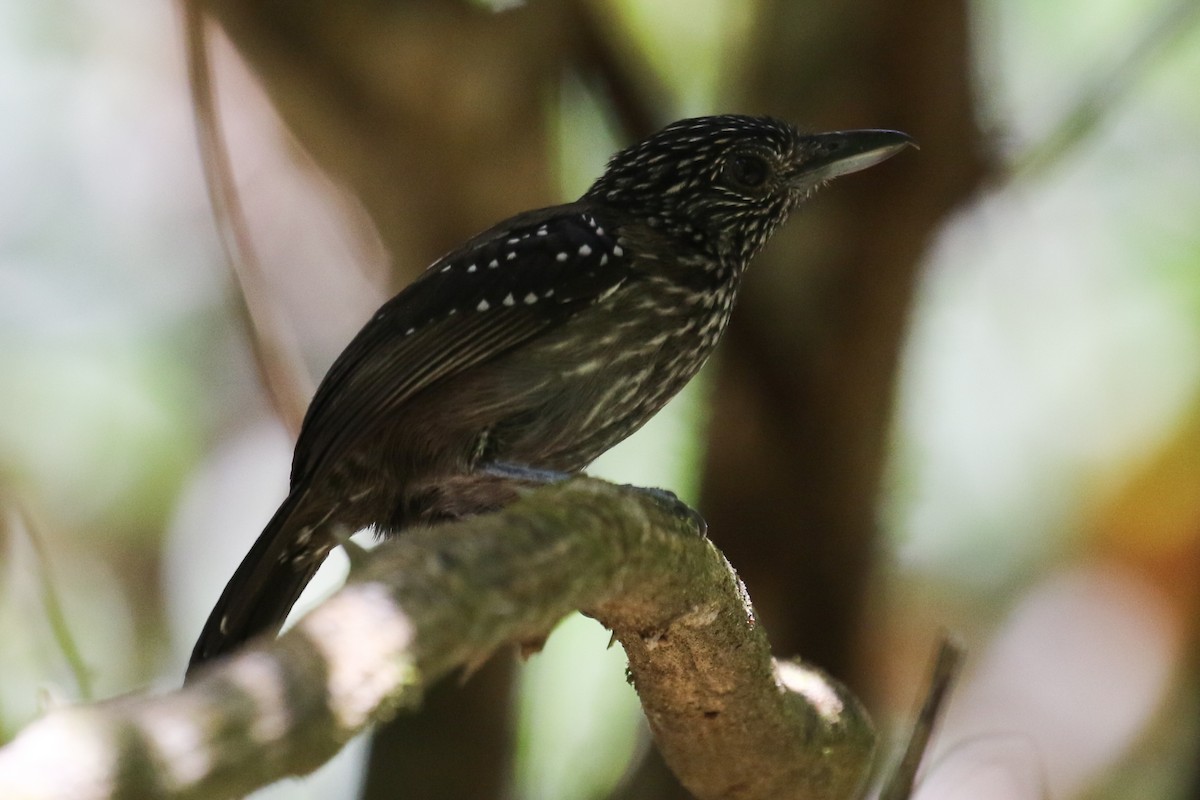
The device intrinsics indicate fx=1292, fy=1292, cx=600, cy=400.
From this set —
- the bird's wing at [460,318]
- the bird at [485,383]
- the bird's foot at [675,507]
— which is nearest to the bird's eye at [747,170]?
the bird at [485,383]

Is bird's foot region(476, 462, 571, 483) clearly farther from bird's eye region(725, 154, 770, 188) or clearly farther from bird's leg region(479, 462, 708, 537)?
bird's eye region(725, 154, 770, 188)

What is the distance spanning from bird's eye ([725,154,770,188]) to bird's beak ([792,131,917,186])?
0.10 meters

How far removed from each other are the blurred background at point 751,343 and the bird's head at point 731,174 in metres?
0.71

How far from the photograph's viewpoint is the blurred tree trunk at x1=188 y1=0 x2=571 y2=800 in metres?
4.27

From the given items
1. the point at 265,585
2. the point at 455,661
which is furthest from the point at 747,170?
the point at 455,661

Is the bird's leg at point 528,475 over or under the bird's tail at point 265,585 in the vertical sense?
over

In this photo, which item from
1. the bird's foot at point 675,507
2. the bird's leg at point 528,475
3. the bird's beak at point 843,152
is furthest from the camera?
the bird's beak at point 843,152

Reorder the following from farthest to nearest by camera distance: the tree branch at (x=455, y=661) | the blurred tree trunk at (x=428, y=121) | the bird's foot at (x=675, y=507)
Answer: the blurred tree trunk at (x=428, y=121)
the bird's foot at (x=675, y=507)
the tree branch at (x=455, y=661)

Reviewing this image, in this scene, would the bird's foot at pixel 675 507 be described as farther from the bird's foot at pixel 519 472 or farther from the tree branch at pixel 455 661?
the bird's foot at pixel 519 472

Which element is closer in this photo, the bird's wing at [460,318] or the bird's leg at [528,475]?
the bird's leg at [528,475]

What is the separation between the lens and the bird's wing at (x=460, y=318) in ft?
10.5

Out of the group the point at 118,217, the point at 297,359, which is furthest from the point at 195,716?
the point at 118,217

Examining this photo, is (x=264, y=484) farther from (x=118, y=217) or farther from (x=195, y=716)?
(x=195, y=716)

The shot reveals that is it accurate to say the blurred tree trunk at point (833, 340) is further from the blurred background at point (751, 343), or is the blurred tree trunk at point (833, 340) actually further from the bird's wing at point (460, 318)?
the bird's wing at point (460, 318)
